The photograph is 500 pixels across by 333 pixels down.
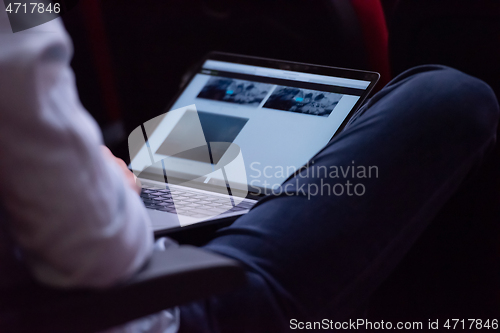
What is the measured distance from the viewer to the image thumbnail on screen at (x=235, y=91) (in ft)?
2.95

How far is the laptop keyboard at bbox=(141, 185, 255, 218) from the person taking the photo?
763 millimetres

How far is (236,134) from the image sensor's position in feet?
2.84

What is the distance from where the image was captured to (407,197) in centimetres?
53

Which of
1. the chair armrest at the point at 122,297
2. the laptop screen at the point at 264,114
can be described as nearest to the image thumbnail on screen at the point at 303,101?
the laptop screen at the point at 264,114

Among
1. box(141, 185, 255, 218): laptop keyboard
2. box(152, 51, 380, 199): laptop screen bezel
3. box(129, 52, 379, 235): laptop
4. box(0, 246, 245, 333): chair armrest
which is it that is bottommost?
box(141, 185, 255, 218): laptop keyboard

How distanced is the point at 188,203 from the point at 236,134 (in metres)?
0.17

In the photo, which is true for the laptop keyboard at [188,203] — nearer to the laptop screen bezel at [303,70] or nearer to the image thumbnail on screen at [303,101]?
the laptop screen bezel at [303,70]

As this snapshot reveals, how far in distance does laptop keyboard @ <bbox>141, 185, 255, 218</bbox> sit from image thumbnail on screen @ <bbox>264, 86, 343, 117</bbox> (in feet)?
0.67

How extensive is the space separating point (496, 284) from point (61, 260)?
2.69ft

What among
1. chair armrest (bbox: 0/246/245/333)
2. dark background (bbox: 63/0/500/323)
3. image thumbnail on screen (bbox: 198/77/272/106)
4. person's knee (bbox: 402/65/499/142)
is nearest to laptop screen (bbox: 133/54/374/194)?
image thumbnail on screen (bbox: 198/77/272/106)

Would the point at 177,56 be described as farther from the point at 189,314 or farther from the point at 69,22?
the point at 189,314

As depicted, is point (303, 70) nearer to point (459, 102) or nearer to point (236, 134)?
point (236, 134)

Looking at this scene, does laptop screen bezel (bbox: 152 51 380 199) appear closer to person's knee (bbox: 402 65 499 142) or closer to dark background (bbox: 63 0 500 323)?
dark background (bbox: 63 0 500 323)

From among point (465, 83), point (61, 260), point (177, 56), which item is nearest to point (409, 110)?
point (465, 83)
